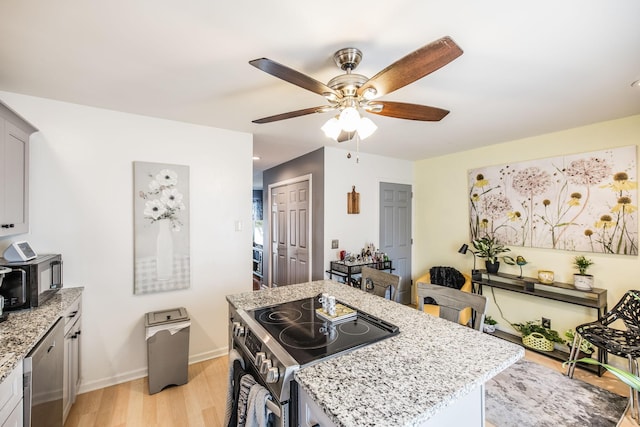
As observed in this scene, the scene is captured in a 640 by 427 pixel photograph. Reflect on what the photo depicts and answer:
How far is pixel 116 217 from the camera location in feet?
7.88

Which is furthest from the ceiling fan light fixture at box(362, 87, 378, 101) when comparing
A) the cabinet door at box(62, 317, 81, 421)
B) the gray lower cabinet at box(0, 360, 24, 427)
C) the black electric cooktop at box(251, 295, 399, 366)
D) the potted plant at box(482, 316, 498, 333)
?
the potted plant at box(482, 316, 498, 333)

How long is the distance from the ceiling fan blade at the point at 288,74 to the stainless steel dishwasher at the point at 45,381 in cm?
172

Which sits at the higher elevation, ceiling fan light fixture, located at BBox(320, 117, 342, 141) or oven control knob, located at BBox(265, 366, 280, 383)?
ceiling fan light fixture, located at BBox(320, 117, 342, 141)

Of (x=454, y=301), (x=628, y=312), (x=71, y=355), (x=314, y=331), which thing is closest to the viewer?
(x=314, y=331)

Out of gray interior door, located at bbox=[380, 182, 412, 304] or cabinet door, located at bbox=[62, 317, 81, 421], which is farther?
gray interior door, located at bbox=[380, 182, 412, 304]

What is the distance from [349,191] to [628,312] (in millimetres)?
2948

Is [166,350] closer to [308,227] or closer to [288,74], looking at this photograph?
[308,227]

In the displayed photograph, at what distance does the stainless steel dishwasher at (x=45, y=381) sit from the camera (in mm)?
1283

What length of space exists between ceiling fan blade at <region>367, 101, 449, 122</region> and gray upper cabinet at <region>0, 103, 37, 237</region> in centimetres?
228

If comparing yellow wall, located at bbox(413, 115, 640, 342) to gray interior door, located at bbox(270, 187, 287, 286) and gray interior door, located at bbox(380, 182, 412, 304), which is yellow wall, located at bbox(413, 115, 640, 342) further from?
gray interior door, located at bbox(270, 187, 287, 286)

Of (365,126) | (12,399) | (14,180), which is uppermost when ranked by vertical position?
(365,126)

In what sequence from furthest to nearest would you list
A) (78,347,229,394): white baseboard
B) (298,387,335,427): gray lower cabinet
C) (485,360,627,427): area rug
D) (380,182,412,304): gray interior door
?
(380,182,412,304): gray interior door, (78,347,229,394): white baseboard, (485,360,627,427): area rug, (298,387,335,427): gray lower cabinet

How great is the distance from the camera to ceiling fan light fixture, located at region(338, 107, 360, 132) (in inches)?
54.9

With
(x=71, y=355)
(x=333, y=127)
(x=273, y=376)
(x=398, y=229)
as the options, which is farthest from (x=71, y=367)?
(x=398, y=229)
